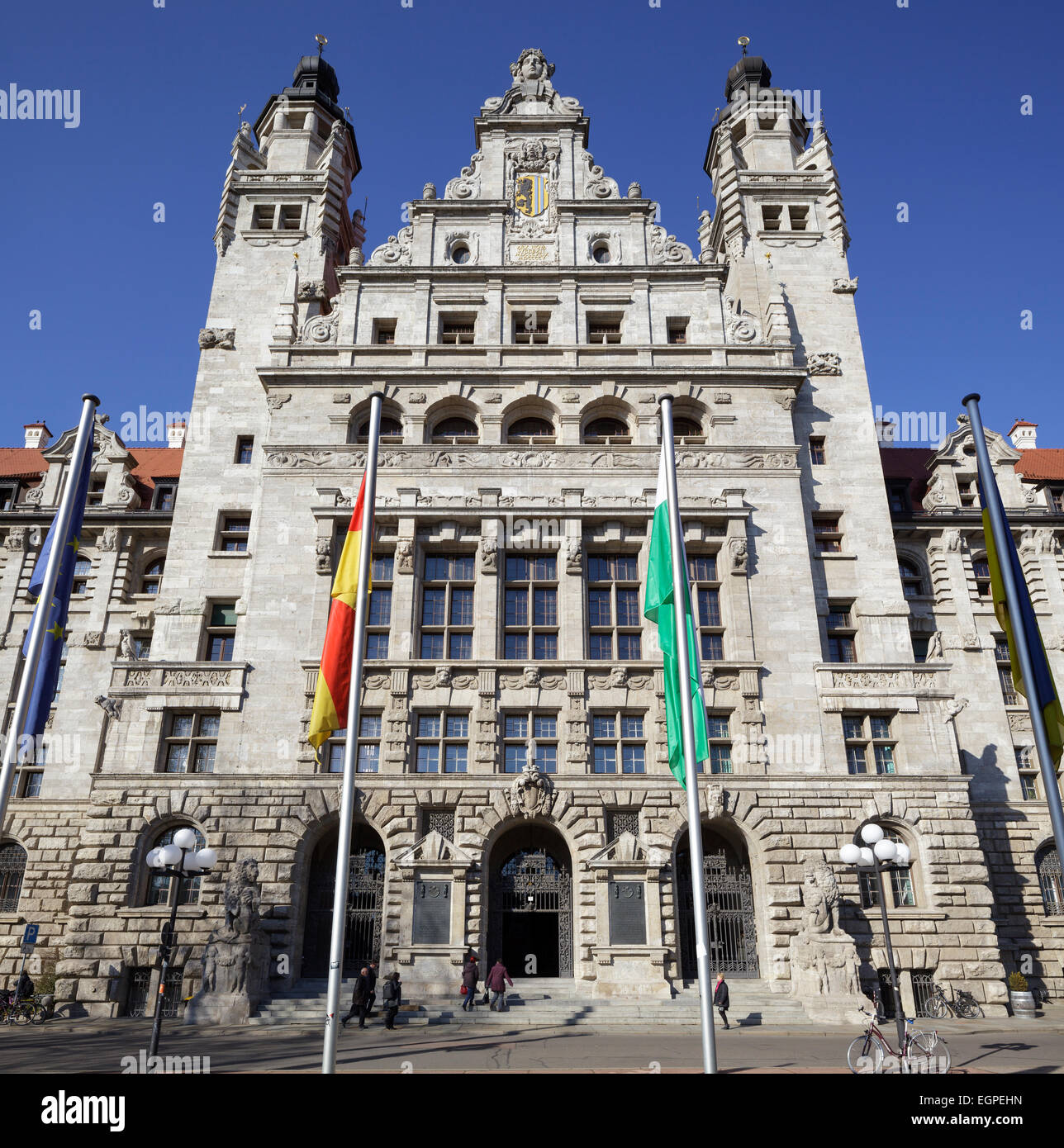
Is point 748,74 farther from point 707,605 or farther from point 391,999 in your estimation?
point 391,999

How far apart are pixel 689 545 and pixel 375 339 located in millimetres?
15711

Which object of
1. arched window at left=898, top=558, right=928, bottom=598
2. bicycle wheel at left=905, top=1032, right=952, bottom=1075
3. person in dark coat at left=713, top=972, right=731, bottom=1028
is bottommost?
bicycle wheel at left=905, top=1032, right=952, bottom=1075

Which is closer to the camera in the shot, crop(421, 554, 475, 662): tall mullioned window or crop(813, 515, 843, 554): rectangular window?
crop(421, 554, 475, 662): tall mullioned window

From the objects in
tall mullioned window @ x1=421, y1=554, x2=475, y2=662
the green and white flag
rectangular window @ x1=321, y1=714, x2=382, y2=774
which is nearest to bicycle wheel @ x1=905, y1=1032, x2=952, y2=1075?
the green and white flag

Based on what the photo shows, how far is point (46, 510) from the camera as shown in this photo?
40.5m

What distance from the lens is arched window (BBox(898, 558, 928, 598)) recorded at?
3975 centimetres

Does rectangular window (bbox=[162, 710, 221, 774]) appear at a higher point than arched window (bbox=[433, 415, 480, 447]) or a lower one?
lower

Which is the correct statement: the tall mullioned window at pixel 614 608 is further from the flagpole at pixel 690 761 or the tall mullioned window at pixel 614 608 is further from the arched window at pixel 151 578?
the arched window at pixel 151 578

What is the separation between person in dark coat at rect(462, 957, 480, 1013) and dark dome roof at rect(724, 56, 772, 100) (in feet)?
152

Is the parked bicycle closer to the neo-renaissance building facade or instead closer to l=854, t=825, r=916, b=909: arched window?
the neo-renaissance building facade

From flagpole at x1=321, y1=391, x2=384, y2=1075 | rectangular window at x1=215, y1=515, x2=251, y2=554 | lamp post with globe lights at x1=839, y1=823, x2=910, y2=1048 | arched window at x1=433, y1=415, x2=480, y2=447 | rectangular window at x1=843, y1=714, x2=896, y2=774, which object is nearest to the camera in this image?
flagpole at x1=321, y1=391, x2=384, y2=1075

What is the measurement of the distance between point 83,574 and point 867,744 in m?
33.0

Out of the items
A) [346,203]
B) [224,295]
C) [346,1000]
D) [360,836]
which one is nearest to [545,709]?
[360,836]
